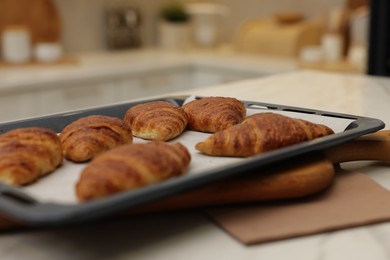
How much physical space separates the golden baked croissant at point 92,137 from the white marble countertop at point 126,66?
1.40 m

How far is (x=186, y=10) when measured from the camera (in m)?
3.23

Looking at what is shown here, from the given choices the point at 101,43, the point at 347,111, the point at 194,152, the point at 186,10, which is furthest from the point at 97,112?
the point at 186,10

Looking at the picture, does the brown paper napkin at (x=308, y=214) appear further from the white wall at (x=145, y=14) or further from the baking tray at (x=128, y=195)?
the white wall at (x=145, y=14)

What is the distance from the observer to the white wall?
9.55ft

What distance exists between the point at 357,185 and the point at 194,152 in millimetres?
194

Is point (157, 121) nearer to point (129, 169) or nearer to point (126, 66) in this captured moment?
point (129, 169)

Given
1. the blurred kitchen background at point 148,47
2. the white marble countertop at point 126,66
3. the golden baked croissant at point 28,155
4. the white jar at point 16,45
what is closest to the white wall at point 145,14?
the blurred kitchen background at point 148,47

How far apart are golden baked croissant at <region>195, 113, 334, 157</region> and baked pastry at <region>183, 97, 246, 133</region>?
0.07 m

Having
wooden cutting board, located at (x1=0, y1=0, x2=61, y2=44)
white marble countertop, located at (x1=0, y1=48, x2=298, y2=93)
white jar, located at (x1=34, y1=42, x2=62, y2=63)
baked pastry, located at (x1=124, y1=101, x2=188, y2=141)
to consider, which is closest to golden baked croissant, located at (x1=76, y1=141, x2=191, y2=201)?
baked pastry, located at (x1=124, y1=101, x2=188, y2=141)

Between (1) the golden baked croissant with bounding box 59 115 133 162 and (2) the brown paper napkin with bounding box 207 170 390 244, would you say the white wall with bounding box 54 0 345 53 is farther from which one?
(2) the brown paper napkin with bounding box 207 170 390 244

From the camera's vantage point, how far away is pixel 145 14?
321 centimetres

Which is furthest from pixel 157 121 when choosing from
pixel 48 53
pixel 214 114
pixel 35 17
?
pixel 35 17

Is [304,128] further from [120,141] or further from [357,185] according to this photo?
[120,141]

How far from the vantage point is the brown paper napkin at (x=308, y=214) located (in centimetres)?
57
